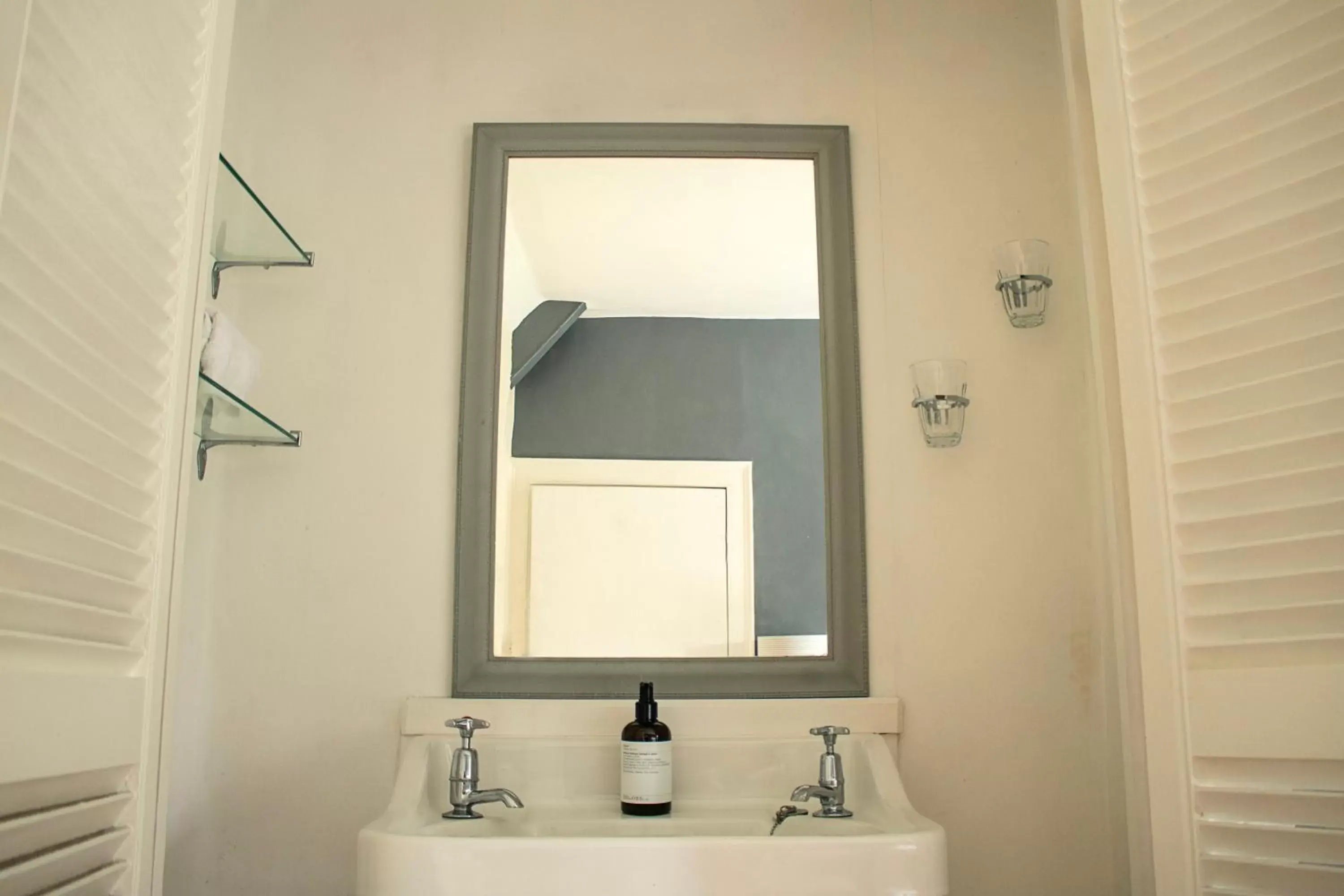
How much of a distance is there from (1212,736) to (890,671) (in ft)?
1.97

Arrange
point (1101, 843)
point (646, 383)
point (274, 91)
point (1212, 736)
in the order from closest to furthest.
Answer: point (1212, 736)
point (1101, 843)
point (646, 383)
point (274, 91)

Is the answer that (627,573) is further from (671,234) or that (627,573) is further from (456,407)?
(671,234)

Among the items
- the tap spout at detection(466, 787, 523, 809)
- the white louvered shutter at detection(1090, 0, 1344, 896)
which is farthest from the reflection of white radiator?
the white louvered shutter at detection(1090, 0, 1344, 896)

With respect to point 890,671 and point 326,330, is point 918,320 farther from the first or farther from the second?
point 326,330

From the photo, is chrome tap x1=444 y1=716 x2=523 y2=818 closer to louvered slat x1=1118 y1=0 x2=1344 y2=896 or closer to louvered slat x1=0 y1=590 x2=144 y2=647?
louvered slat x1=0 y1=590 x2=144 y2=647

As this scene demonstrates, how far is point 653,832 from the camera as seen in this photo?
135cm

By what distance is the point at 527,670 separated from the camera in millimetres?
1528

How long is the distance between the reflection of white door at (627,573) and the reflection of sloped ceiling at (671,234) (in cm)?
29

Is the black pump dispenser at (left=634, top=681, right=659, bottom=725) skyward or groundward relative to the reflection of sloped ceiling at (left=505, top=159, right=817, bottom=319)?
groundward

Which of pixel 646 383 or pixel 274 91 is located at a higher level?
pixel 274 91

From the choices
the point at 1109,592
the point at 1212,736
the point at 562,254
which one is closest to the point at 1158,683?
the point at 1212,736

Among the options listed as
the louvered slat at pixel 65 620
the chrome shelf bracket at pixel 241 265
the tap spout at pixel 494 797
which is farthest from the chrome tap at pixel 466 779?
the chrome shelf bracket at pixel 241 265

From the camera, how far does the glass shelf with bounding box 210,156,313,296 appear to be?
1543mm

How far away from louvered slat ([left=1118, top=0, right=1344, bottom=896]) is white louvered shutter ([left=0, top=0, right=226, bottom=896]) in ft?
3.24
